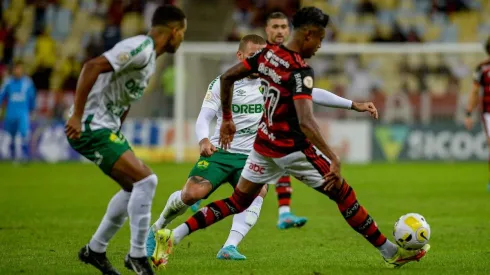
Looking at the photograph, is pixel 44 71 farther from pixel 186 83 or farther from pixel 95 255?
pixel 95 255

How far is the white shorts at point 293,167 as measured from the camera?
25.8 feet

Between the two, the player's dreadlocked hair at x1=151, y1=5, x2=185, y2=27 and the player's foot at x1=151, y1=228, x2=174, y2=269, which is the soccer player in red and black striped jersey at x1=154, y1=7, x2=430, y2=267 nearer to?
the player's foot at x1=151, y1=228, x2=174, y2=269

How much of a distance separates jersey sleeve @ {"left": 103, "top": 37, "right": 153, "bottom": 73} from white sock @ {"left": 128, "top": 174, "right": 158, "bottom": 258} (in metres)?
0.86

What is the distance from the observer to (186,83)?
26.8 m

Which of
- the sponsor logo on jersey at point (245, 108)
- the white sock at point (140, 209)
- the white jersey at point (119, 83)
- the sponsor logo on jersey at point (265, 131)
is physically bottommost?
the white sock at point (140, 209)

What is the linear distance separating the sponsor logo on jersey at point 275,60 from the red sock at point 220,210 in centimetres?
127

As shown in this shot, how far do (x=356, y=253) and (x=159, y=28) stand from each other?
11.0ft

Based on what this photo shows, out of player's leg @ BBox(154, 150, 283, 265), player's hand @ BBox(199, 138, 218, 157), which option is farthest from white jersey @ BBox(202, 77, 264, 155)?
player's leg @ BBox(154, 150, 283, 265)

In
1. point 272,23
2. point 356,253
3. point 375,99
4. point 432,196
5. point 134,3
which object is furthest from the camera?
point 134,3

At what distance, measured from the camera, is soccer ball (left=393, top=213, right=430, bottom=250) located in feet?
27.0

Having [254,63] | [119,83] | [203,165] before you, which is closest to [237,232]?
[203,165]

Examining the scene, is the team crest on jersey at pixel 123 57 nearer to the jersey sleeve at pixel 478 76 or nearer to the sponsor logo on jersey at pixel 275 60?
the sponsor logo on jersey at pixel 275 60

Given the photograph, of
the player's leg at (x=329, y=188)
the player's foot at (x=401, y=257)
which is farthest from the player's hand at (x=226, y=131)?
the player's foot at (x=401, y=257)

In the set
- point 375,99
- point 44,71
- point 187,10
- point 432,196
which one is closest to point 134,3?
point 187,10
